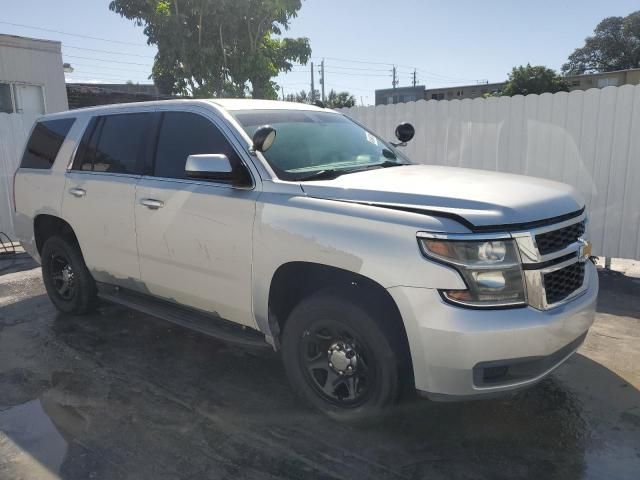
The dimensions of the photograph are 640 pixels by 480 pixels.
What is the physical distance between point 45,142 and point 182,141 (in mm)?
2111

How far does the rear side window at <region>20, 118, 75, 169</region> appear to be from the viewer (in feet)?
16.4

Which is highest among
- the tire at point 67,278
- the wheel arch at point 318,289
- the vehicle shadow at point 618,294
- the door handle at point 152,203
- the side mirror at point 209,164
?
the side mirror at point 209,164

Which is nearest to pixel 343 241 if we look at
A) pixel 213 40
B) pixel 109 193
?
pixel 109 193

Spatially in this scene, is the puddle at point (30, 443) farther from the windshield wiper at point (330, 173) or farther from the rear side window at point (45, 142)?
the rear side window at point (45, 142)

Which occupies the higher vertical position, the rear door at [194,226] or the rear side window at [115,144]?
the rear side window at [115,144]

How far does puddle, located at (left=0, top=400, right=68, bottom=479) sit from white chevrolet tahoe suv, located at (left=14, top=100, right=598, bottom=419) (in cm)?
105

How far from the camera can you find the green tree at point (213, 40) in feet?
59.8

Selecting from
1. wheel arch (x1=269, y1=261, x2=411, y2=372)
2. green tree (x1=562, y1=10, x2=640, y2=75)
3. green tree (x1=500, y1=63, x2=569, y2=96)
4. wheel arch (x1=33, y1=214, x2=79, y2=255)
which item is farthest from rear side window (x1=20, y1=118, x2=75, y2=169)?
green tree (x1=562, y1=10, x2=640, y2=75)

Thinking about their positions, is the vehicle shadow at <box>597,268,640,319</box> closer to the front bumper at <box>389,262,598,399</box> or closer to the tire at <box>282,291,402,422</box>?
the front bumper at <box>389,262,598,399</box>

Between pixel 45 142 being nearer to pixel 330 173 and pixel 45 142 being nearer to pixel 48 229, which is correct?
pixel 48 229

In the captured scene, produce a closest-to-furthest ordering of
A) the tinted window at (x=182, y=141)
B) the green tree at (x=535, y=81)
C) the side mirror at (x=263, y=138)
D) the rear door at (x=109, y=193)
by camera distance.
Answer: the side mirror at (x=263, y=138)
the tinted window at (x=182, y=141)
the rear door at (x=109, y=193)
the green tree at (x=535, y=81)

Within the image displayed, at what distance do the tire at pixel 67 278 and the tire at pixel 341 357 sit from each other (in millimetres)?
2575

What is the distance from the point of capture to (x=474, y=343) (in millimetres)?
2521

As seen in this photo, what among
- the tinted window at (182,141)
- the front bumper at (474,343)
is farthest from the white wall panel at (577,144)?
the tinted window at (182,141)
